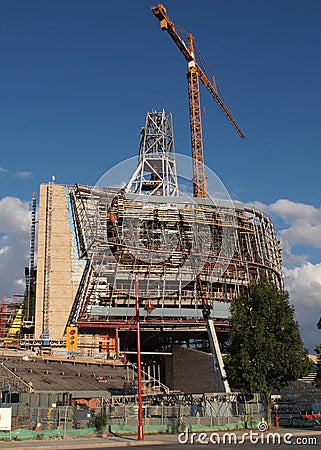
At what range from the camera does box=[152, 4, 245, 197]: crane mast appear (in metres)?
103

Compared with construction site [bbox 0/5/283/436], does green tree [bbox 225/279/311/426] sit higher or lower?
lower

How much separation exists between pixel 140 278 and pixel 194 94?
5604 cm

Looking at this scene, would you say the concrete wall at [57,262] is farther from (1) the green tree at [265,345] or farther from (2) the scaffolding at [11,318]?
(1) the green tree at [265,345]

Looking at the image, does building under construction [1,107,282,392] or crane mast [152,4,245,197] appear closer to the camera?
building under construction [1,107,282,392]

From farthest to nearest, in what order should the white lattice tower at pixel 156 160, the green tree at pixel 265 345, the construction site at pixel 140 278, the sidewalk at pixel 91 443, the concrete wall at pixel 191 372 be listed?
the white lattice tower at pixel 156 160 < the construction site at pixel 140 278 < the concrete wall at pixel 191 372 < the green tree at pixel 265 345 < the sidewalk at pixel 91 443

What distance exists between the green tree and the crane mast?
5340cm

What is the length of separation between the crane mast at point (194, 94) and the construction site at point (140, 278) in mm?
17246

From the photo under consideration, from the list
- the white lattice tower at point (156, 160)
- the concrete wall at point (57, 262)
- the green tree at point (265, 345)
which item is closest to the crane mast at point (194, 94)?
the white lattice tower at point (156, 160)

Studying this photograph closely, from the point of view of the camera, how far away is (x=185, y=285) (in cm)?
7250

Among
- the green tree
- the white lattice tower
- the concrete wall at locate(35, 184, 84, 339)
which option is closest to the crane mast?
the white lattice tower

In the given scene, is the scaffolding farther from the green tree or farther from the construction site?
the green tree

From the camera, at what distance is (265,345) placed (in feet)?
133

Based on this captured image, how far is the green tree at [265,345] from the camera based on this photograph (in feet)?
132

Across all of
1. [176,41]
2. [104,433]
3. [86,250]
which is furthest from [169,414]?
[176,41]
